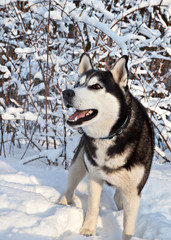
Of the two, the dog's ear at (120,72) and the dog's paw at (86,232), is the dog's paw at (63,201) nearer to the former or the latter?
the dog's paw at (86,232)

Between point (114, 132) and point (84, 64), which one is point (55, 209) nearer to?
point (114, 132)

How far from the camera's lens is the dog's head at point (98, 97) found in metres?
1.91

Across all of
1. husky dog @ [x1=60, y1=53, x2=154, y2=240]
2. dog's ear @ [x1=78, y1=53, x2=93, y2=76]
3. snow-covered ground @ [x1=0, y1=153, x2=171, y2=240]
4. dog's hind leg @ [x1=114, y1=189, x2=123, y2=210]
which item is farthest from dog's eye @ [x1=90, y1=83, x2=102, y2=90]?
dog's hind leg @ [x1=114, y1=189, x2=123, y2=210]

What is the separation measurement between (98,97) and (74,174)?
0.93 metres

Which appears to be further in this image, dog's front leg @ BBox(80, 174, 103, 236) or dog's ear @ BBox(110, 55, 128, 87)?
dog's front leg @ BBox(80, 174, 103, 236)

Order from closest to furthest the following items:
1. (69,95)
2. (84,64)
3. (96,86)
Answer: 1. (69,95)
2. (96,86)
3. (84,64)

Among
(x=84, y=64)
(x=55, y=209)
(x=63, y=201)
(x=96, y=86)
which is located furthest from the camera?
(x=63, y=201)

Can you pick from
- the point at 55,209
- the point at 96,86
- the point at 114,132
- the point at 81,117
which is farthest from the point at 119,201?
the point at 96,86

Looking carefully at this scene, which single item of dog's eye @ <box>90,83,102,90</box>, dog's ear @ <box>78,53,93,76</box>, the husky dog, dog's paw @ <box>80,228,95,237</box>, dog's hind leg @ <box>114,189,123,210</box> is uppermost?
dog's ear @ <box>78,53,93,76</box>

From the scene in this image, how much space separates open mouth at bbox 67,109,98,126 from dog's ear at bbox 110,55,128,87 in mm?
326

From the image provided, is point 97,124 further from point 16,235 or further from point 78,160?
point 16,235

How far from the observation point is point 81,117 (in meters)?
1.94

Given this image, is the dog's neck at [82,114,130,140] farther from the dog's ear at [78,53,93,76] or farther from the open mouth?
the dog's ear at [78,53,93,76]

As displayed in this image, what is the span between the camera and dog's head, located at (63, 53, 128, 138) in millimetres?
1905
